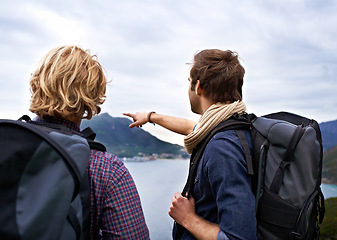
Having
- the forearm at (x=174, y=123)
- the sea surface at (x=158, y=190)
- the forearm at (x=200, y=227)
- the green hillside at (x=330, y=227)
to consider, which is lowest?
the sea surface at (x=158, y=190)

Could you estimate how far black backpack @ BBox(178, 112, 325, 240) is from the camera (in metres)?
2.52

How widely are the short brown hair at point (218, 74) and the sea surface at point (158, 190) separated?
62.7 meters

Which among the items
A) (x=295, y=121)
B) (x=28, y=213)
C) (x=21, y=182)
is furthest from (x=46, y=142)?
(x=295, y=121)

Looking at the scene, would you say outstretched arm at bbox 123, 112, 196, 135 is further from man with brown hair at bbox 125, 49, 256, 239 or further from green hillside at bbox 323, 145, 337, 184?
green hillside at bbox 323, 145, 337, 184

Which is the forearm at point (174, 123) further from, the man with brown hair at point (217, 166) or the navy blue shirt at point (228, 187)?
the navy blue shirt at point (228, 187)

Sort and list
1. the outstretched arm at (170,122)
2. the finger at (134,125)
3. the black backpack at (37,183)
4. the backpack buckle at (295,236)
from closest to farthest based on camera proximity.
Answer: the black backpack at (37,183)
the backpack buckle at (295,236)
the finger at (134,125)
the outstretched arm at (170,122)

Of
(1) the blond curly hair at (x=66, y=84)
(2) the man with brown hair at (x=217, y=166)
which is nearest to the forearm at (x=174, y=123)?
(2) the man with brown hair at (x=217, y=166)

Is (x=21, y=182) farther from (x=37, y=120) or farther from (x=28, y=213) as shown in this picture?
(x=37, y=120)

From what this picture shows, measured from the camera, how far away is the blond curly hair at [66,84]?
233cm

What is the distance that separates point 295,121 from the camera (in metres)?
3.04

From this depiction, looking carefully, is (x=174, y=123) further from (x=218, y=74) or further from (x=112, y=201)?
(x=112, y=201)

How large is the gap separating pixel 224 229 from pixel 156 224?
8219 centimetres

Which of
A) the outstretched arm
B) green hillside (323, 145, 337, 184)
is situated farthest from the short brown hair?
green hillside (323, 145, 337, 184)

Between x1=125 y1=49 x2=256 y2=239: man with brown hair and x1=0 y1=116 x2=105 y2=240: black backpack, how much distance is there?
1.01m
